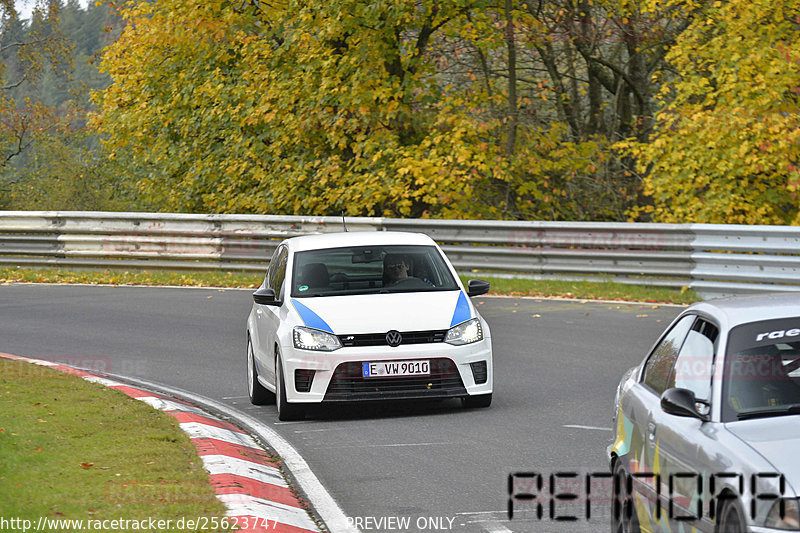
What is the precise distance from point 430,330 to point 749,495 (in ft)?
20.8

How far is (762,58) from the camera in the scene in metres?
21.8

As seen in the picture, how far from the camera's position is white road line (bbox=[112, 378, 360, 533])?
7.28 metres

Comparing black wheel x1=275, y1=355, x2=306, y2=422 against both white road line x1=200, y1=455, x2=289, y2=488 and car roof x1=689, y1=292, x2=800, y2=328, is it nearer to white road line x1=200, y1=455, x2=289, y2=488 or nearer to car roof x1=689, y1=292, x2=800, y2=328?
white road line x1=200, y1=455, x2=289, y2=488

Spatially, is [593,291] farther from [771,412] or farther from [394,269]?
[771,412]

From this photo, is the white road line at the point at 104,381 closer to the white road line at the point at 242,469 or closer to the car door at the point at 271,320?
the car door at the point at 271,320

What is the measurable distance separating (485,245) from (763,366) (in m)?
18.0

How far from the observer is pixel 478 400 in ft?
36.5

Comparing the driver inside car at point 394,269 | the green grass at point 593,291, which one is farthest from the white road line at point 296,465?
the green grass at point 593,291

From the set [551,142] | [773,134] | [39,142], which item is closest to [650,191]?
[773,134]

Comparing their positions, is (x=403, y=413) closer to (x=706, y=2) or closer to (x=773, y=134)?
(x=773, y=134)

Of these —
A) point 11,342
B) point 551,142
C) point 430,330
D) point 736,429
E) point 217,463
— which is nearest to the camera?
point 736,429

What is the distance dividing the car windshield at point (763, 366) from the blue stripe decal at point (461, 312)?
18.0 ft

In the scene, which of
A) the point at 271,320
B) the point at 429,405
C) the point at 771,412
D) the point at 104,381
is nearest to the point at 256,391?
the point at 271,320

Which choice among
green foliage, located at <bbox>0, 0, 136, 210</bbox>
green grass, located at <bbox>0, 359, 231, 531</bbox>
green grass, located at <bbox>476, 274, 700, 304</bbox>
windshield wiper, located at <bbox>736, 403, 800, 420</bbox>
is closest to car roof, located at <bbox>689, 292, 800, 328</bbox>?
windshield wiper, located at <bbox>736, 403, 800, 420</bbox>
